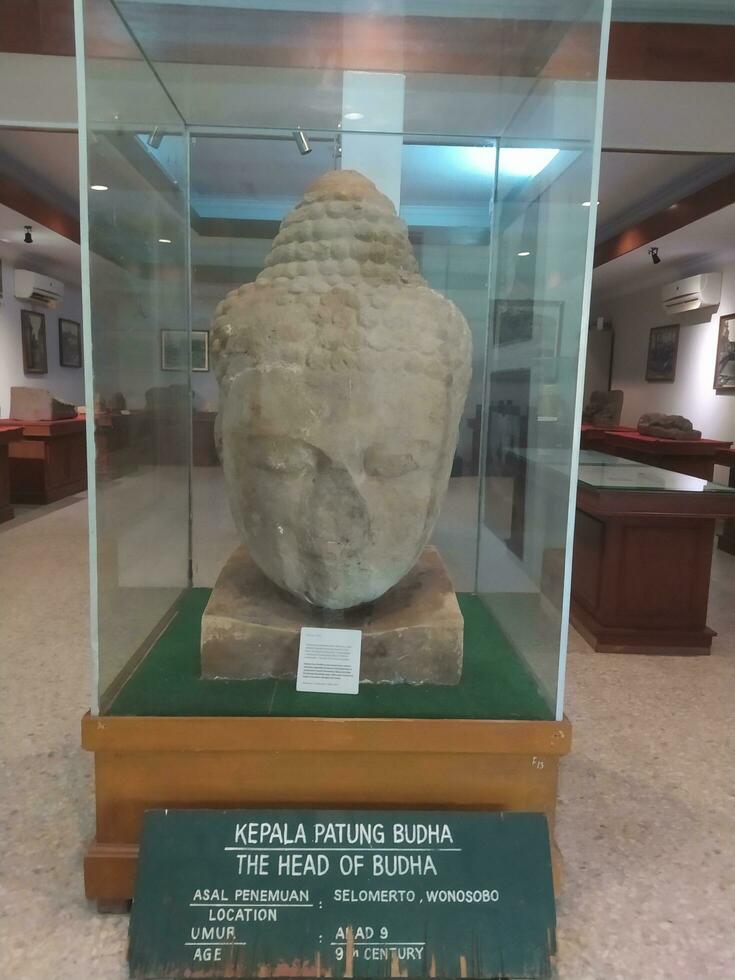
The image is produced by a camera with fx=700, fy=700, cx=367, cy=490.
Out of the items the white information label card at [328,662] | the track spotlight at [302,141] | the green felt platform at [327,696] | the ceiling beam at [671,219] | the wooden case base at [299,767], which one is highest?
the ceiling beam at [671,219]

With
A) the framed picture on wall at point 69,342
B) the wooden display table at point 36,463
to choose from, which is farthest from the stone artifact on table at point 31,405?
the framed picture on wall at point 69,342

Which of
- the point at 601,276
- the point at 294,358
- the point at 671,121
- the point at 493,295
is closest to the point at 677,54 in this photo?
the point at 671,121

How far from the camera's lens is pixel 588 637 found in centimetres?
357

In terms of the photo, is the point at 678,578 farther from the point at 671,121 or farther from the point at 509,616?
the point at 671,121

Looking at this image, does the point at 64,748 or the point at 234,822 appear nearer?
the point at 234,822

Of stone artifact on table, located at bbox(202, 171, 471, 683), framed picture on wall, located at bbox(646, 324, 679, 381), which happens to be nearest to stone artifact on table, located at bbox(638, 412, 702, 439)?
framed picture on wall, located at bbox(646, 324, 679, 381)

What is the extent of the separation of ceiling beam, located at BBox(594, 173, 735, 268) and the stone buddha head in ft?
12.5

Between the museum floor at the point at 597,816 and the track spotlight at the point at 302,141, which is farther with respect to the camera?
the track spotlight at the point at 302,141

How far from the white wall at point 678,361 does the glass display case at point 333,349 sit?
185 inches

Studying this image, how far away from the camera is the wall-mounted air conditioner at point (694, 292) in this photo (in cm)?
629

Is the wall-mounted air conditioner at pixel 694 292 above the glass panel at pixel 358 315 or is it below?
above

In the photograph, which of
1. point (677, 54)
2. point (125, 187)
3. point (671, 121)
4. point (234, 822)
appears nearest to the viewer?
point (234, 822)

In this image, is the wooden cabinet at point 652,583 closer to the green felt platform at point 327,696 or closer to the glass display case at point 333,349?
the glass display case at point 333,349

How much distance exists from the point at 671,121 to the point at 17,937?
13.1 feet
